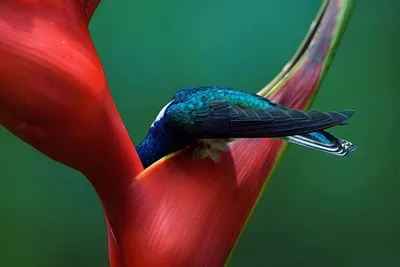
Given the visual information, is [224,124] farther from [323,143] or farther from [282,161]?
[282,161]

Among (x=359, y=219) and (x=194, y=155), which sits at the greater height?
(x=194, y=155)

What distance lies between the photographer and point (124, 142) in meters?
0.34

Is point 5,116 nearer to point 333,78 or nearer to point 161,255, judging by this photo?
point 161,255

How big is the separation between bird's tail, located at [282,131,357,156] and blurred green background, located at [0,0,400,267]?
0.37m

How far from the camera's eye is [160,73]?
744 mm

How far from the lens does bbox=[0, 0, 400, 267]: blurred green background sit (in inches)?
29.1

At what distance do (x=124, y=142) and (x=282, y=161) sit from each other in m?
0.46

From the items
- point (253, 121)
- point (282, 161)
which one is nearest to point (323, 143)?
point (253, 121)

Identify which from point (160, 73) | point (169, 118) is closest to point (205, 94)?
point (169, 118)

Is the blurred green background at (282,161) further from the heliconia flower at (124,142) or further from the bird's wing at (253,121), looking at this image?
the bird's wing at (253,121)

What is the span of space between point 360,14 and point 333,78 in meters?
0.11

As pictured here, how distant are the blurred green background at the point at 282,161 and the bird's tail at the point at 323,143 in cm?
37

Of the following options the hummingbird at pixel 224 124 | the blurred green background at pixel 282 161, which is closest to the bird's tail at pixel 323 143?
the hummingbird at pixel 224 124

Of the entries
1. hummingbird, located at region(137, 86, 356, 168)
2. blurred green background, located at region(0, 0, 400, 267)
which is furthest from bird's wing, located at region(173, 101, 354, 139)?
blurred green background, located at region(0, 0, 400, 267)
